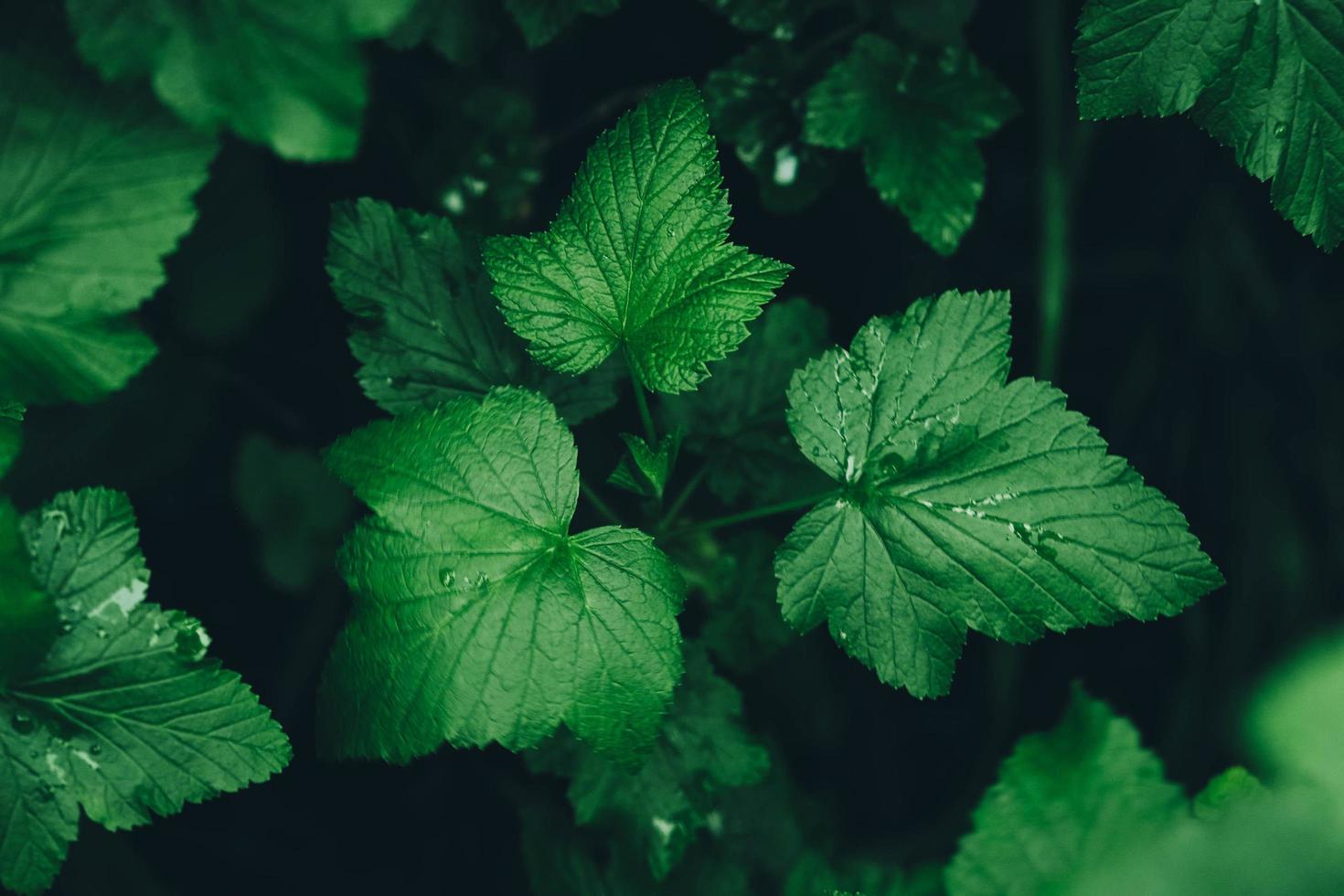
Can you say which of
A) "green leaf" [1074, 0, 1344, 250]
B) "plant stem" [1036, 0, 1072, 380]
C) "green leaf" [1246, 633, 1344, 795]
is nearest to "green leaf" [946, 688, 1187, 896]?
"green leaf" [1246, 633, 1344, 795]

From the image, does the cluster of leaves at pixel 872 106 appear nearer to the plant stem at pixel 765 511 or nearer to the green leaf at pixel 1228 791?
the plant stem at pixel 765 511

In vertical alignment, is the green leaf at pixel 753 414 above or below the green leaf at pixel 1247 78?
below

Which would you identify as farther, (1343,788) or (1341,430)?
(1341,430)

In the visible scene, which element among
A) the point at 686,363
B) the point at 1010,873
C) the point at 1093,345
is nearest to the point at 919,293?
the point at 1093,345

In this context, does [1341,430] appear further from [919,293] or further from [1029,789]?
[1029,789]

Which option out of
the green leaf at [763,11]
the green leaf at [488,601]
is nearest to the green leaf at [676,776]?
the green leaf at [488,601]
